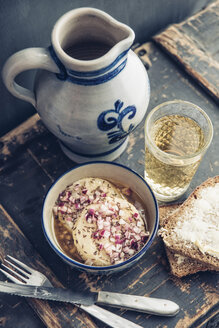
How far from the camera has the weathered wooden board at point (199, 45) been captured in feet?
3.64

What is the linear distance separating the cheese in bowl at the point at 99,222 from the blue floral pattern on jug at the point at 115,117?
5.3 inches

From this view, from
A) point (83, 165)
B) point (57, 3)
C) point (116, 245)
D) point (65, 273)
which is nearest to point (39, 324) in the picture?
point (65, 273)

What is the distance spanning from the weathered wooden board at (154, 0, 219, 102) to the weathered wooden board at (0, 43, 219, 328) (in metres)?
0.03

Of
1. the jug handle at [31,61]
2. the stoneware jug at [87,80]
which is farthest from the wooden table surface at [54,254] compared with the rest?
the jug handle at [31,61]

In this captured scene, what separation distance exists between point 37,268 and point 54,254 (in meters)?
0.05

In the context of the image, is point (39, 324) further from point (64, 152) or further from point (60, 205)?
point (64, 152)

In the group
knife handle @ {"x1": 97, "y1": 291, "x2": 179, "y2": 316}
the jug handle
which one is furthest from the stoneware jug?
knife handle @ {"x1": 97, "y1": 291, "x2": 179, "y2": 316}

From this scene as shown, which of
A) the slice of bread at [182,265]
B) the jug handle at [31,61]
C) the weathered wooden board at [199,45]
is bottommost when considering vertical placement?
the slice of bread at [182,265]

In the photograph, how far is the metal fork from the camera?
2.77ft

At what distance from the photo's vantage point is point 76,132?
2.82 ft

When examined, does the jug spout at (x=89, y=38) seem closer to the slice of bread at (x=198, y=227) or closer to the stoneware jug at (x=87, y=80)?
the stoneware jug at (x=87, y=80)

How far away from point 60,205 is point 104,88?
0.29 meters

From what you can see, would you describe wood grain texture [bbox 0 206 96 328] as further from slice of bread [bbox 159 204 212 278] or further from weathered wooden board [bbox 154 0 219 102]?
weathered wooden board [bbox 154 0 219 102]

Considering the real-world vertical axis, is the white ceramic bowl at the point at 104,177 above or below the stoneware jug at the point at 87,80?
below
